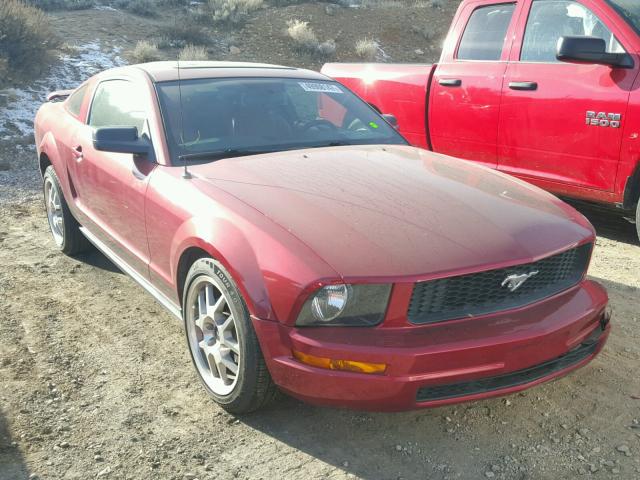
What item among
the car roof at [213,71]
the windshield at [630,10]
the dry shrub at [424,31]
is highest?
the windshield at [630,10]

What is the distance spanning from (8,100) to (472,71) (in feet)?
26.3

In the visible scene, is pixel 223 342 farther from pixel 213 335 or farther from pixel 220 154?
pixel 220 154

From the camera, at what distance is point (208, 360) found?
3062 millimetres

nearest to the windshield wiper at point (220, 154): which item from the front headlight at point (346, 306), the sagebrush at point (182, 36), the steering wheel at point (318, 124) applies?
the steering wheel at point (318, 124)

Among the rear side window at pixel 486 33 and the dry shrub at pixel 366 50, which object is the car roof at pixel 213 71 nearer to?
the rear side window at pixel 486 33

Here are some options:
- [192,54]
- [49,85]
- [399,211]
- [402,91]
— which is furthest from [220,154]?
[192,54]

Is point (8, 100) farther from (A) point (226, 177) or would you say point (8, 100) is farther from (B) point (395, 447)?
(B) point (395, 447)

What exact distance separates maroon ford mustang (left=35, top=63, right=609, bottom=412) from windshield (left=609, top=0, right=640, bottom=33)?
220cm

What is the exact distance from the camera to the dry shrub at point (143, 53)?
14383 millimetres

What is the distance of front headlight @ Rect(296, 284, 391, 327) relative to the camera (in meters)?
2.47

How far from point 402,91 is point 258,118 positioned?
2829 millimetres

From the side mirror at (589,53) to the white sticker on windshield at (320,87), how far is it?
1652 millimetres

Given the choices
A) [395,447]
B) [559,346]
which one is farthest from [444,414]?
[559,346]

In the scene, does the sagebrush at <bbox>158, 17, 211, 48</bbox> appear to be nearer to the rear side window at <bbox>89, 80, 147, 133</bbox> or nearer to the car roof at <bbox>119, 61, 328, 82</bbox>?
the rear side window at <bbox>89, 80, 147, 133</bbox>
